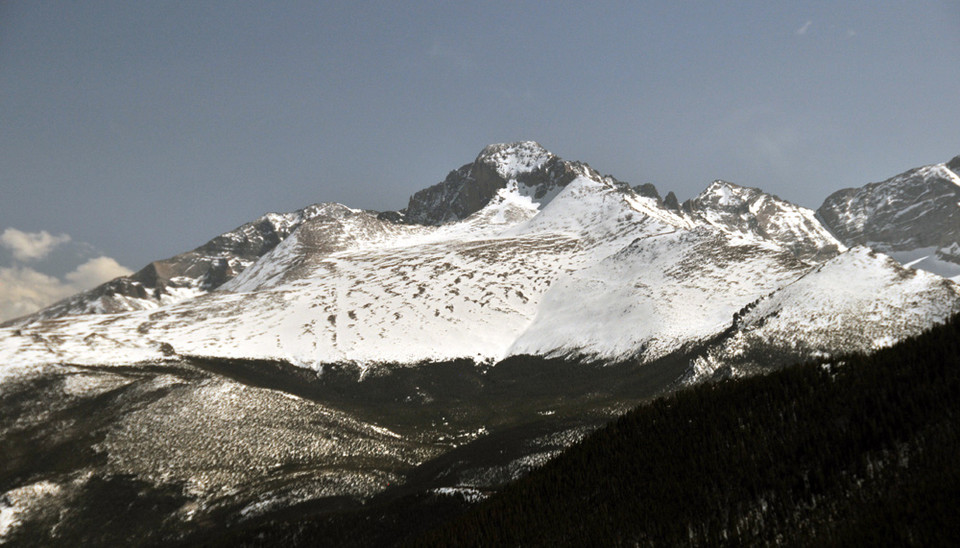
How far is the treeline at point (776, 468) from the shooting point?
556 inches

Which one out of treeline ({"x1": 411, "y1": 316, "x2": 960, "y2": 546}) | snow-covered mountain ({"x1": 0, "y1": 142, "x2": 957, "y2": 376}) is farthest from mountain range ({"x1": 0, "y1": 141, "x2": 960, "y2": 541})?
treeline ({"x1": 411, "y1": 316, "x2": 960, "y2": 546})

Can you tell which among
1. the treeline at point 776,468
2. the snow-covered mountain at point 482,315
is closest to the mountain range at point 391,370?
the snow-covered mountain at point 482,315

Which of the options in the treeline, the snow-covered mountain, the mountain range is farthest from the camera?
the snow-covered mountain

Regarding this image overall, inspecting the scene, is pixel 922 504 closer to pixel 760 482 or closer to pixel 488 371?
pixel 760 482

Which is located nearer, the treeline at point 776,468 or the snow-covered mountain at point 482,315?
the treeline at point 776,468

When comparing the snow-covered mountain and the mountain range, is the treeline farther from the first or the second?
the snow-covered mountain

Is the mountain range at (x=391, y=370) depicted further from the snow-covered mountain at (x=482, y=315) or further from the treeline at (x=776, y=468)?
the treeline at (x=776, y=468)

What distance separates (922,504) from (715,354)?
265 ft

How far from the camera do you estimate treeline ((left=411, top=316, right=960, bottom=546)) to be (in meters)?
14.1

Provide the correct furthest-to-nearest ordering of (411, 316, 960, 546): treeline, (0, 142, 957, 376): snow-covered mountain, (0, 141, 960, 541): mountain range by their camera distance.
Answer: (0, 142, 957, 376): snow-covered mountain < (0, 141, 960, 541): mountain range < (411, 316, 960, 546): treeline

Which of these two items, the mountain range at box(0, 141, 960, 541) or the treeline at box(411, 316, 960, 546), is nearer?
the treeline at box(411, 316, 960, 546)

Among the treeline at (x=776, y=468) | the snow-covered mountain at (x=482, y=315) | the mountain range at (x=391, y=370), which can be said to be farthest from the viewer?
the snow-covered mountain at (x=482, y=315)

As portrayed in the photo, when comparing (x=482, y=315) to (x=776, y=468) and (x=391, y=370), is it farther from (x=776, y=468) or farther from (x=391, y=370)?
(x=776, y=468)

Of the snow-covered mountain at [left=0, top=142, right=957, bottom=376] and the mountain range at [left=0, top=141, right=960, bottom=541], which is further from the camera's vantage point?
the snow-covered mountain at [left=0, top=142, right=957, bottom=376]
